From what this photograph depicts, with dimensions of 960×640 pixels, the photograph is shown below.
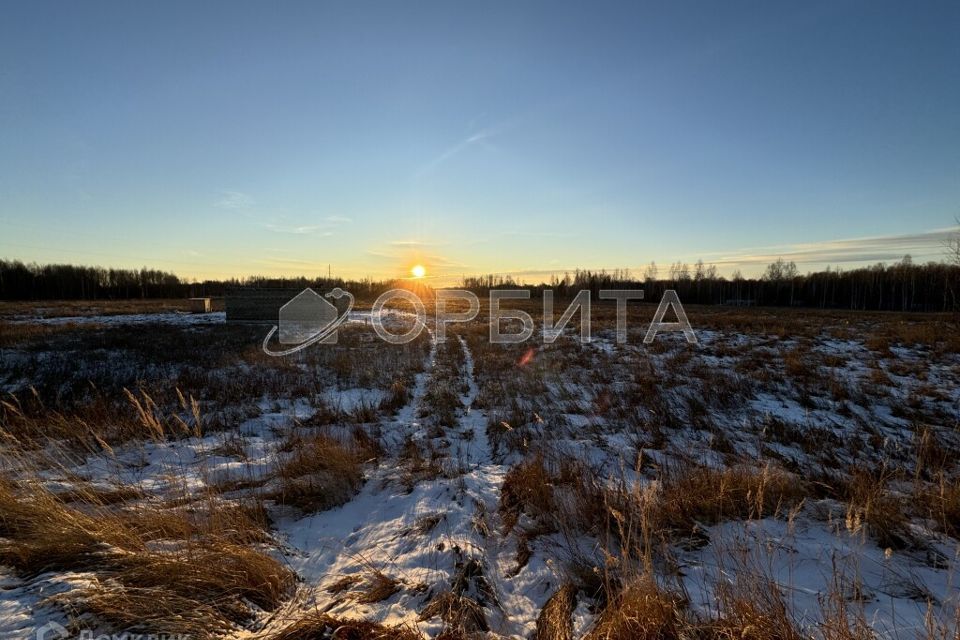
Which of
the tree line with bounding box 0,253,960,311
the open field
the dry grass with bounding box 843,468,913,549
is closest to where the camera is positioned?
the open field

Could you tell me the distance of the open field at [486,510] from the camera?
7.23ft

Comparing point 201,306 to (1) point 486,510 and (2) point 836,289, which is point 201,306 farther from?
(2) point 836,289

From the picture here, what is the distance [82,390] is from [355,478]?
8741mm

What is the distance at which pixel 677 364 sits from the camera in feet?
39.5

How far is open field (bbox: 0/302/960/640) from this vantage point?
7.23ft

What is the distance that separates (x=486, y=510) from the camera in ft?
12.6

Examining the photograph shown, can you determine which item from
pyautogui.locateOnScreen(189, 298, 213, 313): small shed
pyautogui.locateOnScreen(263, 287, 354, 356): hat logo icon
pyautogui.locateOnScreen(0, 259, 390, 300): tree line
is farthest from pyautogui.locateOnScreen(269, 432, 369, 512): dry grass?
pyautogui.locateOnScreen(0, 259, 390, 300): tree line

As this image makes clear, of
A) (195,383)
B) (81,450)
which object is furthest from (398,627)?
(195,383)

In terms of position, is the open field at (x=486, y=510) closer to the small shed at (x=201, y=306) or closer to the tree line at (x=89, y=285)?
the small shed at (x=201, y=306)

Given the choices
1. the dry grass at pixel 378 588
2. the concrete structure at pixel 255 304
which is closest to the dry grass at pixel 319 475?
the dry grass at pixel 378 588

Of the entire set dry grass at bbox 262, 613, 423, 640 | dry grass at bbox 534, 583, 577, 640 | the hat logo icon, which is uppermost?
the hat logo icon

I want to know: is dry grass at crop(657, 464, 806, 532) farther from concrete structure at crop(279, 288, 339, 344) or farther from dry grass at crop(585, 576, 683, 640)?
concrete structure at crop(279, 288, 339, 344)

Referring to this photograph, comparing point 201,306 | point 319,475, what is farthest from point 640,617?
point 201,306

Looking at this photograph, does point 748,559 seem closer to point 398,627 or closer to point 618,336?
point 398,627
